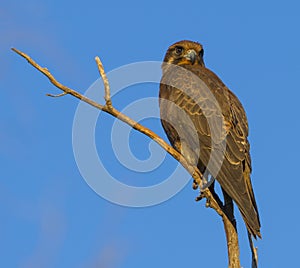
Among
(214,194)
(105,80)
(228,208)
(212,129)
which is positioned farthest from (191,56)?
(105,80)

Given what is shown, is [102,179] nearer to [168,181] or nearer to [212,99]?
[168,181]

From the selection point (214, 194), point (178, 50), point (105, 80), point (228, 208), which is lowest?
point (228, 208)

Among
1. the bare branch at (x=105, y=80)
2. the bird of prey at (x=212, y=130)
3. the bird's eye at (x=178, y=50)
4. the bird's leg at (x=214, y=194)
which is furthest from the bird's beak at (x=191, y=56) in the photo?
the bare branch at (x=105, y=80)

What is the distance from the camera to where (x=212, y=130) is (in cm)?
706

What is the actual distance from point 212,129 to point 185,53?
208 centimetres

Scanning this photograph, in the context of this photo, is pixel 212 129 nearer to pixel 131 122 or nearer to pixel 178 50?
pixel 131 122

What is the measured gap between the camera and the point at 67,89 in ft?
18.7

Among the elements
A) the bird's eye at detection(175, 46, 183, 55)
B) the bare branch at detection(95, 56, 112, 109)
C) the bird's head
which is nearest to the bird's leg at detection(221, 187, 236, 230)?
the bare branch at detection(95, 56, 112, 109)

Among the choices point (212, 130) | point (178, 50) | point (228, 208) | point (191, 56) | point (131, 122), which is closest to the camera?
point (131, 122)

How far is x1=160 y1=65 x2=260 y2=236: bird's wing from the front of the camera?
257 inches

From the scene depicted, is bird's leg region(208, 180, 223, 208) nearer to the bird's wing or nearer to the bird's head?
the bird's wing

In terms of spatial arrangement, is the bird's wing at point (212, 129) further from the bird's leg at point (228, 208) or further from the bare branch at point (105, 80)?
the bare branch at point (105, 80)

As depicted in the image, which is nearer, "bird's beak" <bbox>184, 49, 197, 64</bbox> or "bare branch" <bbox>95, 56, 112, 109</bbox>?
"bare branch" <bbox>95, 56, 112, 109</bbox>

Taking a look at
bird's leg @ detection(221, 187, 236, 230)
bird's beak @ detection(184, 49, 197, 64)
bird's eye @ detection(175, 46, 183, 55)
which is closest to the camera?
bird's leg @ detection(221, 187, 236, 230)
